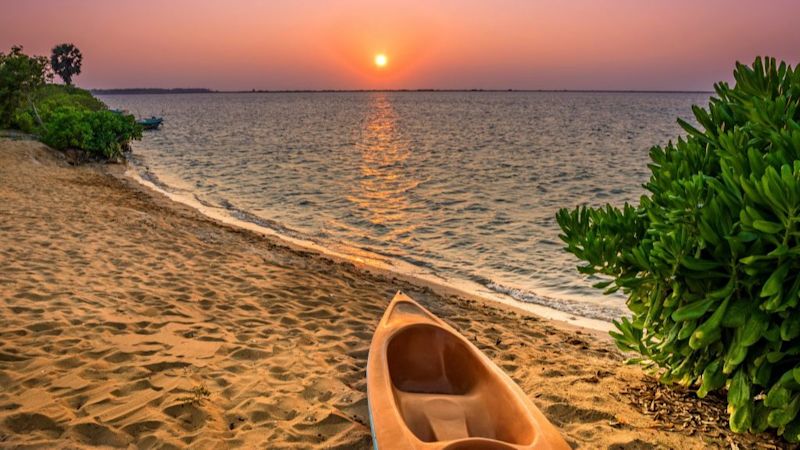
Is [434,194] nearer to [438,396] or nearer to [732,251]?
[438,396]

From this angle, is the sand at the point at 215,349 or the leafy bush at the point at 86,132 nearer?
the sand at the point at 215,349

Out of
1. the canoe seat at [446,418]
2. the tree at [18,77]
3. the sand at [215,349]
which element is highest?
the tree at [18,77]

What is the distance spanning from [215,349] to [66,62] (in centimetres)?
10892

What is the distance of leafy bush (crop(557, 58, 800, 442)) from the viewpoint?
9.78 feet

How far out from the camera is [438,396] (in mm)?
4164

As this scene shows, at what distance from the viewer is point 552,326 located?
757cm

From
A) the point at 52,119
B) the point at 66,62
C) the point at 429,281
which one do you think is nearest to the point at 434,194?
the point at 429,281

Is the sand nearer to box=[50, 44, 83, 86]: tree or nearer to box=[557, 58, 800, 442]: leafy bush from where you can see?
box=[557, 58, 800, 442]: leafy bush

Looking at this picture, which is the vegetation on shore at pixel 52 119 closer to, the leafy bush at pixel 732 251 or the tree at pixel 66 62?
the leafy bush at pixel 732 251

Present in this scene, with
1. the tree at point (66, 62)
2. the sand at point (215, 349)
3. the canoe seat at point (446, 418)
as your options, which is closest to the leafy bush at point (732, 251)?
the sand at point (215, 349)

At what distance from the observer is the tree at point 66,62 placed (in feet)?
294

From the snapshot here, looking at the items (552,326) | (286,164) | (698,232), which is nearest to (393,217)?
(552,326)

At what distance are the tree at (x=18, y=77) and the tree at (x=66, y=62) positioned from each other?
74663mm

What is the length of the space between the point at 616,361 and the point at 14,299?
24.2 feet
